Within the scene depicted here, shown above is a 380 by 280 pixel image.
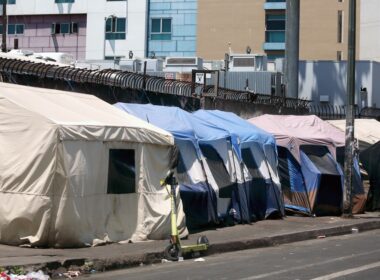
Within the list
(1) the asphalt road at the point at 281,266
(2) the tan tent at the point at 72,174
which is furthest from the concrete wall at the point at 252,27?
(2) the tan tent at the point at 72,174

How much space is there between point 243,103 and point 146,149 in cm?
934

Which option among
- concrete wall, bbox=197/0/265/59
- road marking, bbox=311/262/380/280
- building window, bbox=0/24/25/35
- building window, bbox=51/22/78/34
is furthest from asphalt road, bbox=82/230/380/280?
building window, bbox=0/24/25/35

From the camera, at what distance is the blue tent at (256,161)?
1678cm

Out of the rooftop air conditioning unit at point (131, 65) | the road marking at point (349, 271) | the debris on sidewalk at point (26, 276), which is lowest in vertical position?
the road marking at point (349, 271)

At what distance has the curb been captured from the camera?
10047 millimetres

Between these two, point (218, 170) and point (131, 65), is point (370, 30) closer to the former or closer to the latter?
point (131, 65)

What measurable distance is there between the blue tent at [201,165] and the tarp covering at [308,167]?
2.92 meters

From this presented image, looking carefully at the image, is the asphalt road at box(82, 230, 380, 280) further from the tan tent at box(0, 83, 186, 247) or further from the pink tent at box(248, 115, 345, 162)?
the pink tent at box(248, 115, 345, 162)

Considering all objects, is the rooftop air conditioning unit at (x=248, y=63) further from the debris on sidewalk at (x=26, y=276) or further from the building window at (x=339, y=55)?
the debris on sidewalk at (x=26, y=276)

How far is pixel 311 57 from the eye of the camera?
185ft

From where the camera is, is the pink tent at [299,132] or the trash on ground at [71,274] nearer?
the trash on ground at [71,274]

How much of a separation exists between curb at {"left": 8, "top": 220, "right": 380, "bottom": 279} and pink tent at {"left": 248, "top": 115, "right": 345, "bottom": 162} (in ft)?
9.00

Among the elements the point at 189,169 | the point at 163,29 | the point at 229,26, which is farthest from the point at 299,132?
the point at 229,26

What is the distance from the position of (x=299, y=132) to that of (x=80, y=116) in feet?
29.3
